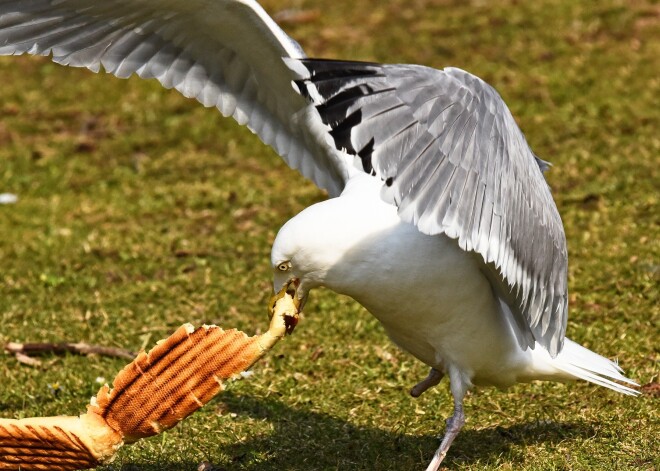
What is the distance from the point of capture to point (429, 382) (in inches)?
190

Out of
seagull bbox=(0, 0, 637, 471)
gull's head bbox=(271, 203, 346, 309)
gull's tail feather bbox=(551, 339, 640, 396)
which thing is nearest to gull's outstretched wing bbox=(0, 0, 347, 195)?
seagull bbox=(0, 0, 637, 471)

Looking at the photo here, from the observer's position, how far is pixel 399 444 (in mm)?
4773

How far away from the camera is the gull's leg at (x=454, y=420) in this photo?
4.28 meters

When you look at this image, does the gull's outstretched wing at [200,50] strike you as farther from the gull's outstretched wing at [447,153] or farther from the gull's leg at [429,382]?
the gull's outstretched wing at [447,153]

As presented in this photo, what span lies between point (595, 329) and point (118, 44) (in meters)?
2.82

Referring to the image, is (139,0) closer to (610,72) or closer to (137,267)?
(137,267)

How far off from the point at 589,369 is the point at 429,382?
67 centimetres

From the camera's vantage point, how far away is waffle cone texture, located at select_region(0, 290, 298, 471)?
4023mm

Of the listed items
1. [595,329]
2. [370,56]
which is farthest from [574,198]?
[370,56]

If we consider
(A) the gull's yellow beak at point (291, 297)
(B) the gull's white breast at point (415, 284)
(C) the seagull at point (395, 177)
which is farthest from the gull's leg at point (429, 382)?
(A) the gull's yellow beak at point (291, 297)

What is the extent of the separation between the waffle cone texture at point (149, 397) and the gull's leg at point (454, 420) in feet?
2.56

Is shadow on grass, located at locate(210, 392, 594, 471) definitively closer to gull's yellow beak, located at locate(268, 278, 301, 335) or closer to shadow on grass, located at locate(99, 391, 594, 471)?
shadow on grass, located at locate(99, 391, 594, 471)

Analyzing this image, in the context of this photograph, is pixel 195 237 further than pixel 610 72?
No

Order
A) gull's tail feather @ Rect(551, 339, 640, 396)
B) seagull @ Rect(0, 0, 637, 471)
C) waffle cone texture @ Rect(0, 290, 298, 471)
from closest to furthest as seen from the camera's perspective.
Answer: seagull @ Rect(0, 0, 637, 471), waffle cone texture @ Rect(0, 290, 298, 471), gull's tail feather @ Rect(551, 339, 640, 396)
